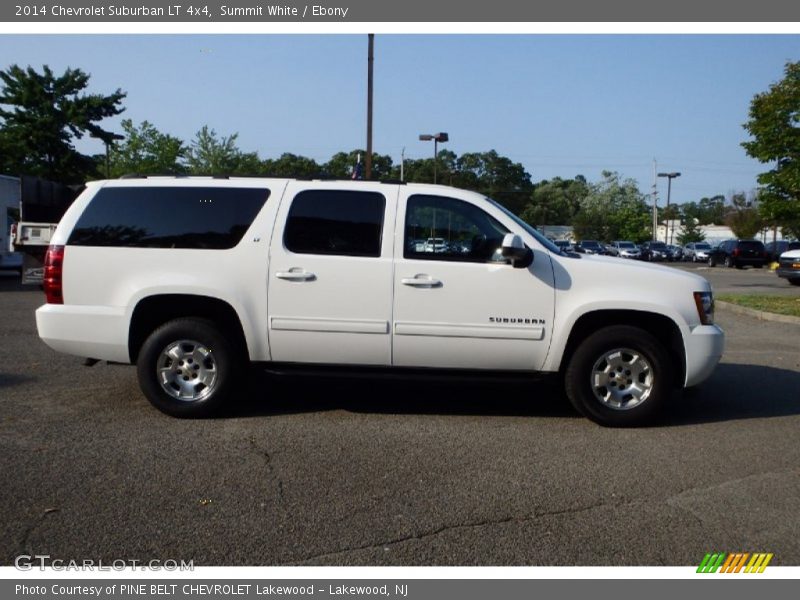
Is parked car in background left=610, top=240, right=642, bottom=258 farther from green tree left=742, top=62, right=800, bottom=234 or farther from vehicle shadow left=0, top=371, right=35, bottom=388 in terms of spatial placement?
vehicle shadow left=0, top=371, right=35, bottom=388

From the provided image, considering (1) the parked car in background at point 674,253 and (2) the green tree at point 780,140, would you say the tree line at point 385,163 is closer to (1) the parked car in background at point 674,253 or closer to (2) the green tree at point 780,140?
(2) the green tree at point 780,140

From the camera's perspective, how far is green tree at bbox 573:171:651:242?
75875 mm

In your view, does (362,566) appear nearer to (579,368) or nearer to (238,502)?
(238,502)

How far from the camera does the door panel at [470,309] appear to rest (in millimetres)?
6336

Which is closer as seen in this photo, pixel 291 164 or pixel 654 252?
pixel 291 164

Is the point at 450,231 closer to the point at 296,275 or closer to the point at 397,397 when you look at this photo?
the point at 296,275

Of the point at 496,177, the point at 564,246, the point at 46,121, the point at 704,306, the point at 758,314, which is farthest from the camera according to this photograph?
the point at 496,177

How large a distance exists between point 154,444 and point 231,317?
1282mm

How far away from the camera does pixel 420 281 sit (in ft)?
20.7

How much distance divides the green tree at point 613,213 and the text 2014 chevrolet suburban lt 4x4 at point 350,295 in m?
71.3

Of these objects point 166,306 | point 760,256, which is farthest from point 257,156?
point 166,306

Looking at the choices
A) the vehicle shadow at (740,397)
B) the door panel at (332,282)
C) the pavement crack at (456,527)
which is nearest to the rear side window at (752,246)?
the vehicle shadow at (740,397)

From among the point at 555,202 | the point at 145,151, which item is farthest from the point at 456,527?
the point at 555,202

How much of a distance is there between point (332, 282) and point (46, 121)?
34300 mm
